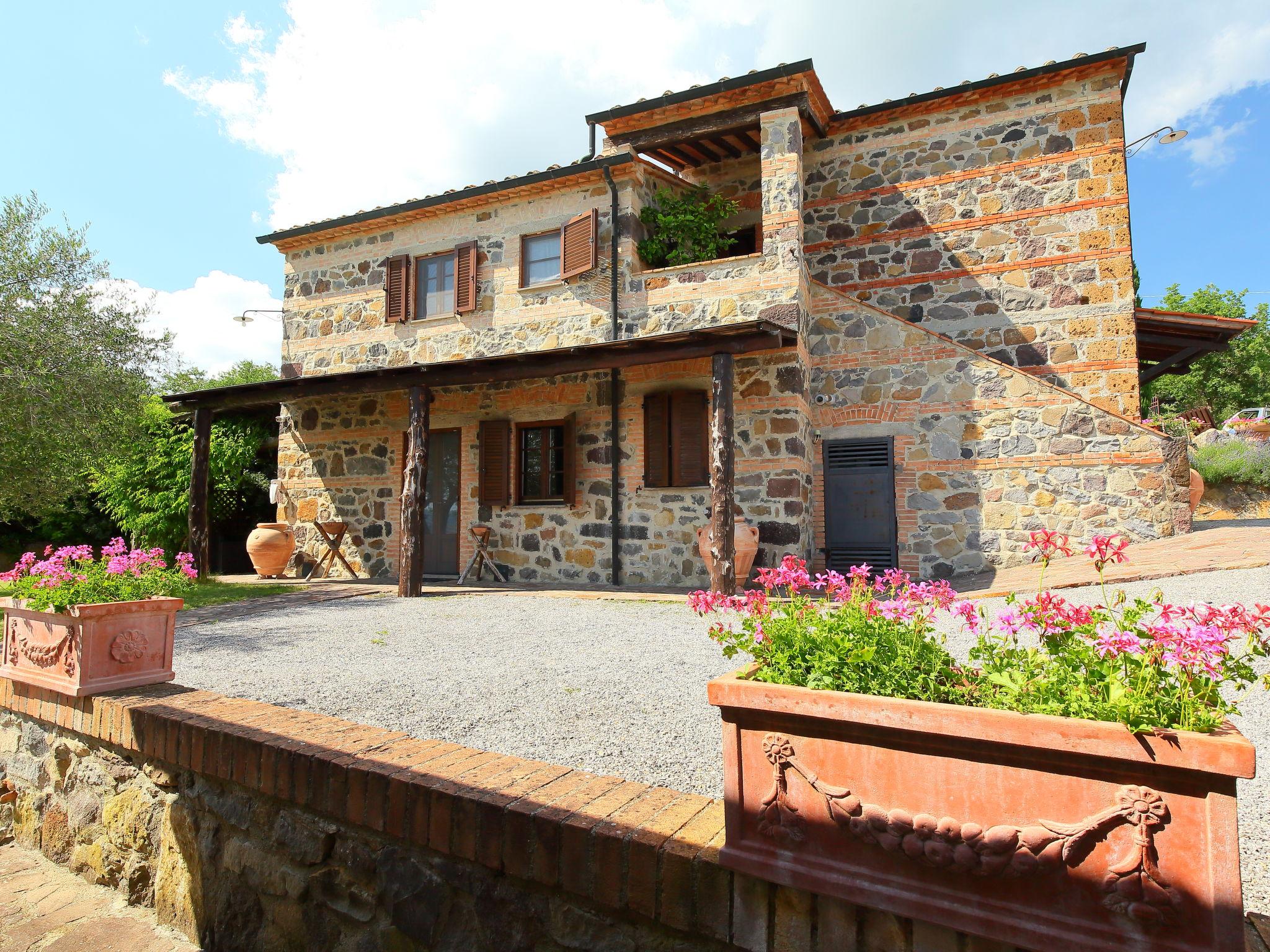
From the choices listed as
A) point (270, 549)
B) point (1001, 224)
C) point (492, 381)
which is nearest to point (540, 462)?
point (492, 381)

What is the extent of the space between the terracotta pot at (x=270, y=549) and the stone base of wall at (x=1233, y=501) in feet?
54.5

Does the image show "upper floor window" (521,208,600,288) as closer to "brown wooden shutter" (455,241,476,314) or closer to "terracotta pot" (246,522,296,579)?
"brown wooden shutter" (455,241,476,314)

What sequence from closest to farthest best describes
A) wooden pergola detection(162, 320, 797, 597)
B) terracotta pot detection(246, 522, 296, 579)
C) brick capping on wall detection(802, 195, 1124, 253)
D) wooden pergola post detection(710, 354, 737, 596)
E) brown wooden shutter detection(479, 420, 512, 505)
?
wooden pergola post detection(710, 354, 737, 596) < wooden pergola detection(162, 320, 797, 597) < brick capping on wall detection(802, 195, 1124, 253) < brown wooden shutter detection(479, 420, 512, 505) < terracotta pot detection(246, 522, 296, 579)

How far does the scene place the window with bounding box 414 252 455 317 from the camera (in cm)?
1134

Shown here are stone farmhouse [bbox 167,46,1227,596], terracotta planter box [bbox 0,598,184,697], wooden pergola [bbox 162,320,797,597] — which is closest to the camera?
terracotta planter box [bbox 0,598,184,697]

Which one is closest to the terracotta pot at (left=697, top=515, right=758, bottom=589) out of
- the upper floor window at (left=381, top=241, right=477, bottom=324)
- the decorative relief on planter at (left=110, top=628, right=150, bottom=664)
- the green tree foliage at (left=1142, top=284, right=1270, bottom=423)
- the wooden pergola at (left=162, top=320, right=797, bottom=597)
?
the wooden pergola at (left=162, top=320, right=797, bottom=597)

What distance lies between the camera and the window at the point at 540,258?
1068 centimetres

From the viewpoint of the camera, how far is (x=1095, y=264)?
9250mm

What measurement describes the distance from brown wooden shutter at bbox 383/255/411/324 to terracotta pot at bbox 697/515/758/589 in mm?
6307

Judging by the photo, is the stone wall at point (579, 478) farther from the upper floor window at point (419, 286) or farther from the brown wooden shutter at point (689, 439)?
the upper floor window at point (419, 286)

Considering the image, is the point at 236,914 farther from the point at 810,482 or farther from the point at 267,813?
the point at 810,482

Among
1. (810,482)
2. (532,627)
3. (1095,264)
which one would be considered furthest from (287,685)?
(1095,264)

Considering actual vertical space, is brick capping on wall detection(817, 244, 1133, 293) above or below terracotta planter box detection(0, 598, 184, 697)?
above

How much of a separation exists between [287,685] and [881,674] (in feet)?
12.3
